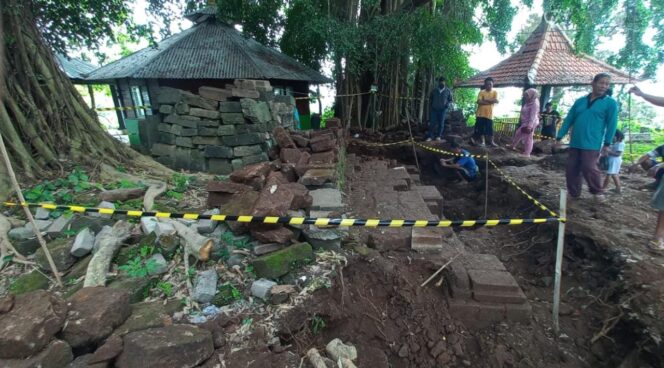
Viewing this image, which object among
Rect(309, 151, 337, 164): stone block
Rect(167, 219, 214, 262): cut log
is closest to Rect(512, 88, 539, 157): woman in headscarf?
Rect(309, 151, 337, 164): stone block

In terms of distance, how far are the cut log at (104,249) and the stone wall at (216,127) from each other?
2.60m

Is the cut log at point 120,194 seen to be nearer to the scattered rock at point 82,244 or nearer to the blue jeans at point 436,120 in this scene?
the scattered rock at point 82,244

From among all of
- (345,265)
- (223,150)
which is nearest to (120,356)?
(345,265)

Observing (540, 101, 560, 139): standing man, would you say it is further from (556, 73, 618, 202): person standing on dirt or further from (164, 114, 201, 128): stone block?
(164, 114, 201, 128): stone block

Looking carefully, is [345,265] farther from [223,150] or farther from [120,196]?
[223,150]

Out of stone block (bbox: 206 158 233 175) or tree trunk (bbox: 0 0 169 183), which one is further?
stone block (bbox: 206 158 233 175)

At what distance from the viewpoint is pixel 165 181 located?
437cm

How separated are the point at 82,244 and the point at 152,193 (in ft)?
3.49

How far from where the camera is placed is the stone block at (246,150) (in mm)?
5398

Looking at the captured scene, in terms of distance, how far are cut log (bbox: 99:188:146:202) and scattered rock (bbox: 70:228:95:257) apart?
727 mm

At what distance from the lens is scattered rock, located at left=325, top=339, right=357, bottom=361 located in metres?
2.15

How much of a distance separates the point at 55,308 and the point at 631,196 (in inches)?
287

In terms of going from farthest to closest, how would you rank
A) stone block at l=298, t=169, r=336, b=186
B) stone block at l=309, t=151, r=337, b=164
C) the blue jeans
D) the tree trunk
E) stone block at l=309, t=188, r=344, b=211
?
the blue jeans < stone block at l=309, t=151, r=337, b=164 < stone block at l=298, t=169, r=336, b=186 < the tree trunk < stone block at l=309, t=188, r=344, b=211

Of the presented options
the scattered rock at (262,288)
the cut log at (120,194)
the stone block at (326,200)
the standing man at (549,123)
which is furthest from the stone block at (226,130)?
the standing man at (549,123)
